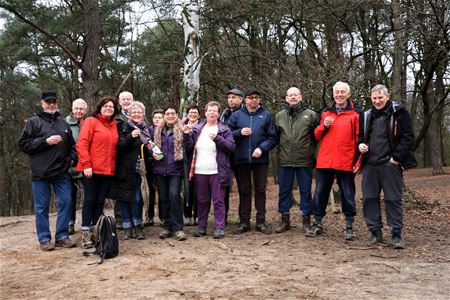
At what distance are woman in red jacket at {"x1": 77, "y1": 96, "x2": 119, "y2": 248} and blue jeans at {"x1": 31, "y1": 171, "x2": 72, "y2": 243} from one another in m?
0.41

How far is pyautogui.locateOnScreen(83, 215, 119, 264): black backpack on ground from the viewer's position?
4828 millimetres

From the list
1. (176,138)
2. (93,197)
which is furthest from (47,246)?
(176,138)

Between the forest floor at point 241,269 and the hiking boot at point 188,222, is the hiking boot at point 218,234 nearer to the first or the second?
the forest floor at point 241,269

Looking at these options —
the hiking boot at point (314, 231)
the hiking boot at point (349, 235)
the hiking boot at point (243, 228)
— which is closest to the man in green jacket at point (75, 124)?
the hiking boot at point (243, 228)

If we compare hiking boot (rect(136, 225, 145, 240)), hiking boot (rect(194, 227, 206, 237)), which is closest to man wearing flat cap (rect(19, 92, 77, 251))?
hiking boot (rect(136, 225, 145, 240))

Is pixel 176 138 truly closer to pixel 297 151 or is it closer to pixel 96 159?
pixel 96 159

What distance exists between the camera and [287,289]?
369cm

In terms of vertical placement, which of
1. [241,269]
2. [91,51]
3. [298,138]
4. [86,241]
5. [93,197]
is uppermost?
[91,51]

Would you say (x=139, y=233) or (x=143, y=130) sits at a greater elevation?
(x=143, y=130)

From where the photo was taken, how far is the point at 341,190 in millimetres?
5691

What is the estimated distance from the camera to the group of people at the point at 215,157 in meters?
5.24

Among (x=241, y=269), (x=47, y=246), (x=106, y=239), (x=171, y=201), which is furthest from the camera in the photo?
(x=171, y=201)

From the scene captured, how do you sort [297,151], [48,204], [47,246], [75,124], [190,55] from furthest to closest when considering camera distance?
[190,55]
[75,124]
[297,151]
[48,204]
[47,246]

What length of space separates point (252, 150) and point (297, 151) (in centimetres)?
63
